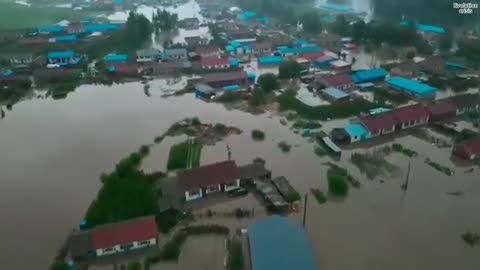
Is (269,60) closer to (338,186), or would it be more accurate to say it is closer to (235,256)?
(338,186)

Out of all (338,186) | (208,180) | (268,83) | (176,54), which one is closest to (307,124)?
(268,83)

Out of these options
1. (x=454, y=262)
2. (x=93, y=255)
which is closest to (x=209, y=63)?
(x=93, y=255)

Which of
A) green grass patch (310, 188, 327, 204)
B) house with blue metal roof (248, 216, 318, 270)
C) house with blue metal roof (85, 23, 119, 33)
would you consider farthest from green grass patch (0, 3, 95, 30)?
house with blue metal roof (248, 216, 318, 270)

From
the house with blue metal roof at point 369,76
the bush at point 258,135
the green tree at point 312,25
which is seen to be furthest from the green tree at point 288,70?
→ the green tree at point 312,25

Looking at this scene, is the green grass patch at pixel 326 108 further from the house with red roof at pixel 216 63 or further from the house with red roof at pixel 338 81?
the house with red roof at pixel 216 63

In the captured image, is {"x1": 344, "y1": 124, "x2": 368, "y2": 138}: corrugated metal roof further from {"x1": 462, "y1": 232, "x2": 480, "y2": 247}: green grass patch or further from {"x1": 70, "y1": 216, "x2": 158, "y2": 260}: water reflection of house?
{"x1": 70, "y1": 216, "x2": 158, "y2": 260}: water reflection of house

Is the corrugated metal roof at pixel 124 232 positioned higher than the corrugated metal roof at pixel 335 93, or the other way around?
the corrugated metal roof at pixel 335 93
